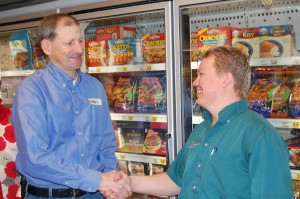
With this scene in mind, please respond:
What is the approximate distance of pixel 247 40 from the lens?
252 centimetres

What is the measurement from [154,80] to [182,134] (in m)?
0.66

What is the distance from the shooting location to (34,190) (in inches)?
81.7

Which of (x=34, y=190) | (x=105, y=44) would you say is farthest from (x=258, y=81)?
(x=34, y=190)

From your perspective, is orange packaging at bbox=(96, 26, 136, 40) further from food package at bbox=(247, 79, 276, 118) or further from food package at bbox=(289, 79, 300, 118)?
food package at bbox=(289, 79, 300, 118)

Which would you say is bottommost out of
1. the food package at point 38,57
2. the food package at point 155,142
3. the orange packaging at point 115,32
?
the food package at point 155,142

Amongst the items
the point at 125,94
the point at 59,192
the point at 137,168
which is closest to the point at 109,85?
the point at 125,94

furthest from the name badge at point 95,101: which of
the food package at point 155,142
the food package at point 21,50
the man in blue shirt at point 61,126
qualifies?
the food package at point 21,50

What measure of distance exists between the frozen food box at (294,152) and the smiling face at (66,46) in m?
1.44

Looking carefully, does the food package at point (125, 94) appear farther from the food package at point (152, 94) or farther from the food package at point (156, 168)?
the food package at point (156, 168)

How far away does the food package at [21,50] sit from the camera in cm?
356

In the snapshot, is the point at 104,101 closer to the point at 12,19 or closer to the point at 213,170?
the point at 213,170

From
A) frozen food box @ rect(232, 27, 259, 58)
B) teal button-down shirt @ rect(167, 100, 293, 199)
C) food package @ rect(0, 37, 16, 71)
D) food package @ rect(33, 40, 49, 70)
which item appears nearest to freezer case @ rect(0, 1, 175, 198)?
food package @ rect(33, 40, 49, 70)

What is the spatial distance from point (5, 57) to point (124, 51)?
149 cm

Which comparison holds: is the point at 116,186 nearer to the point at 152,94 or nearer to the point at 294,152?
the point at 152,94
